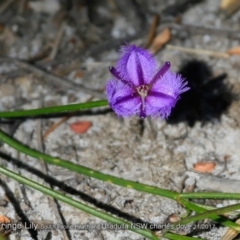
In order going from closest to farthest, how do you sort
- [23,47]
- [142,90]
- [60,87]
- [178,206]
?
[142,90] → [178,206] → [60,87] → [23,47]

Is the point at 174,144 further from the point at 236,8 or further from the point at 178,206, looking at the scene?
the point at 236,8

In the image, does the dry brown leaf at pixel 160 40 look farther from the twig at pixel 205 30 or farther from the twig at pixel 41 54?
the twig at pixel 41 54

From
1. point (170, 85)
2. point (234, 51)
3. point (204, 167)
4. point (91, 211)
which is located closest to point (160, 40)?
point (234, 51)

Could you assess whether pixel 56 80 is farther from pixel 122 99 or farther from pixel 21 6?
pixel 122 99

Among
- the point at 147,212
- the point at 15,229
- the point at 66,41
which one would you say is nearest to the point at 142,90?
the point at 147,212

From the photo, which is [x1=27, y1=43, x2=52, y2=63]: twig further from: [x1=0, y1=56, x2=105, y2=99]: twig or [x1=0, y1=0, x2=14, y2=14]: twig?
[x1=0, y1=0, x2=14, y2=14]: twig

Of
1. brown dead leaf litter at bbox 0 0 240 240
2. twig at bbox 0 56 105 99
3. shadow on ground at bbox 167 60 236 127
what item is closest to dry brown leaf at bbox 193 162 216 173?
brown dead leaf litter at bbox 0 0 240 240

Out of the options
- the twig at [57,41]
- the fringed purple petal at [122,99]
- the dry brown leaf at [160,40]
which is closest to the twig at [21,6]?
the twig at [57,41]
